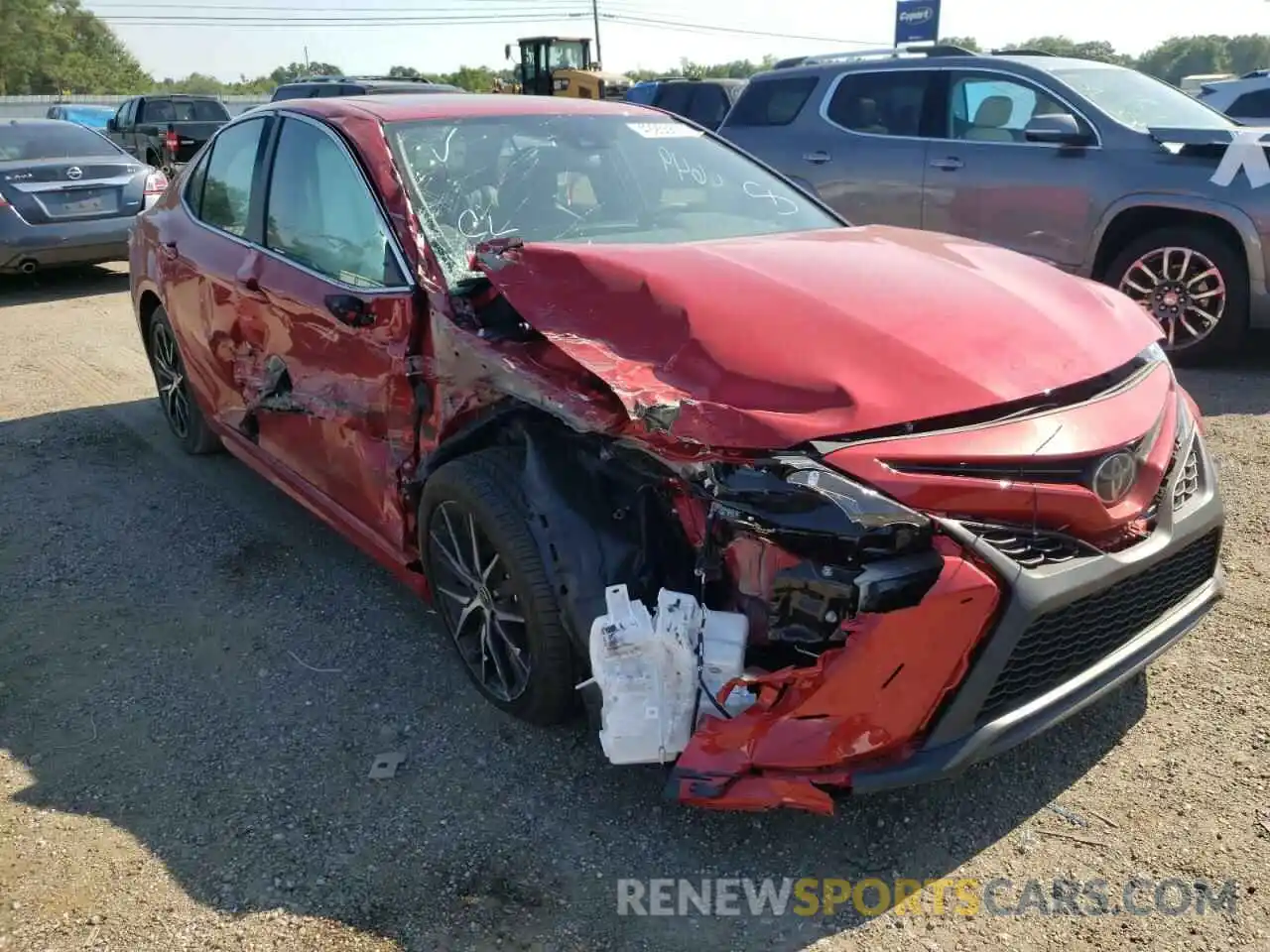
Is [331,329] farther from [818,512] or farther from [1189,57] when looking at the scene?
[1189,57]

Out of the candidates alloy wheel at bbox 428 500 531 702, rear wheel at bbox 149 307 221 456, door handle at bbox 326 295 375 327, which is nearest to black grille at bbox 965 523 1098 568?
alloy wheel at bbox 428 500 531 702

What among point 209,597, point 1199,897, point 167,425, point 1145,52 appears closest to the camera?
point 1199,897

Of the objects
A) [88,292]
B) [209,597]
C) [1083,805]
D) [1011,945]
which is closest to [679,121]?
[209,597]

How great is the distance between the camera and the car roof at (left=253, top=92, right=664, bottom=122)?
3.70 meters

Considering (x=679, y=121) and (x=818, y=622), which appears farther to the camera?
(x=679, y=121)

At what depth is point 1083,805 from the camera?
8.86ft

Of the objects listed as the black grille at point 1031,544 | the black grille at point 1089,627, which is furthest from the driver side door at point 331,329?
the black grille at point 1089,627

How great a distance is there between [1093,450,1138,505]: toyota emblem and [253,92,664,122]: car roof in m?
2.45

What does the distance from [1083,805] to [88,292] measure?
989 cm

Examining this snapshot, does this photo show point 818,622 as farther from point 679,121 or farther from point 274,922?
point 679,121

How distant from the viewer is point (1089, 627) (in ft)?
8.09

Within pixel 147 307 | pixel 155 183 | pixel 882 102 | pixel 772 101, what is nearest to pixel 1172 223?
pixel 882 102

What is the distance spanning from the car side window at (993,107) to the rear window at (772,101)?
124 cm

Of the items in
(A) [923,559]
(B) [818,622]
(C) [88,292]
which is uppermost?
(A) [923,559]
